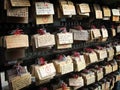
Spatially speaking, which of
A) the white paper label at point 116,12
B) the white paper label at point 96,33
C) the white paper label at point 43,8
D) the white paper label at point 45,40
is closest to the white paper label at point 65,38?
the white paper label at point 45,40

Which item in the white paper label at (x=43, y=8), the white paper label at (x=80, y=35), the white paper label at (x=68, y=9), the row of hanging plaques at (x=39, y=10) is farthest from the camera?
the white paper label at (x=80, y=35)

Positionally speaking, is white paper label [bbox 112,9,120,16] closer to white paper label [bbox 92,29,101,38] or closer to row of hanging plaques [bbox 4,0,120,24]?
white paper label [bbox 92,29,101,38]

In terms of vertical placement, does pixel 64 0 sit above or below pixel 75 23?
above

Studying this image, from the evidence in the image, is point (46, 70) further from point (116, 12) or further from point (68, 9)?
point (116, 12)

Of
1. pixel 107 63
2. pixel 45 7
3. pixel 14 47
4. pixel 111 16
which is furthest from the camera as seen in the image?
pixel 107 63

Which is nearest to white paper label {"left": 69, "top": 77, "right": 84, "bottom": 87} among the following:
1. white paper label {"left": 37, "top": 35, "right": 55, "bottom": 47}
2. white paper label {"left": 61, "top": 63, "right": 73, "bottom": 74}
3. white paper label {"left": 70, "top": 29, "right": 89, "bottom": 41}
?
white paper label {"left": 61, "top": 63, "right": 73, "bottom": 74}

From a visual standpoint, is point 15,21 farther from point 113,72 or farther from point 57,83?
point 113,72

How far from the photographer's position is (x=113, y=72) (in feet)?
7.97

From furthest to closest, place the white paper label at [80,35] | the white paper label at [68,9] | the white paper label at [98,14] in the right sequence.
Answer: the white paper label at [98,14], the white paper label at [80,35], the white paper label at [68,9]

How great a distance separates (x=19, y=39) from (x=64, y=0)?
1.65 ft

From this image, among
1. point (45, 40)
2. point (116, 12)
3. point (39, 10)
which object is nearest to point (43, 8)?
point (39, 10)

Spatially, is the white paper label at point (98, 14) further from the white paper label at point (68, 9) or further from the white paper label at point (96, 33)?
the white paper label at point (68, 9)

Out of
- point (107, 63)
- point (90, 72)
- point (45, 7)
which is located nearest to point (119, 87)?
point (107, 63)

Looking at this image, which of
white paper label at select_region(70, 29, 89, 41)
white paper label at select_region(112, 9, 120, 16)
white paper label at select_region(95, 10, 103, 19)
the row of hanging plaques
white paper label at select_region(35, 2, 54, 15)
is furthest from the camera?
white paper label at select_region(112, 9, 120, 16)
